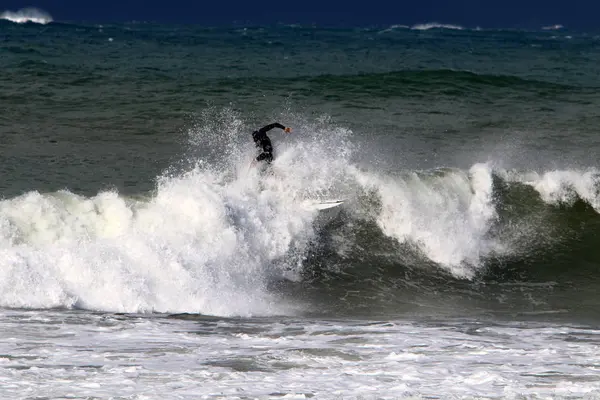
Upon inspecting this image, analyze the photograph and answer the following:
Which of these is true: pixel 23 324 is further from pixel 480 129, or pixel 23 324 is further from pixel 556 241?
pixel 480 129

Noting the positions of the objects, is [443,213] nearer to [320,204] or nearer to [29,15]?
[320,204]

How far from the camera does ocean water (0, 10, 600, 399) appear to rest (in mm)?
8820

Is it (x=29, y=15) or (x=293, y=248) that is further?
(x=29, y=15)

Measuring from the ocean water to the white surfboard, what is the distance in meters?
0.11

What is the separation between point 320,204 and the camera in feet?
48.6

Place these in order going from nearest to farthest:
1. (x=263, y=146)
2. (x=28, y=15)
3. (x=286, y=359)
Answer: (x=286, y=359)
(x=263, y=146)
(x=28, y=15)

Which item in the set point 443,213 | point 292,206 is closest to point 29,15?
point 292,206

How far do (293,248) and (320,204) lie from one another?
1121 mm

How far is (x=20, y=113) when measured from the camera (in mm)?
22016

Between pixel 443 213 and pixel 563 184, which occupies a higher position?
pixel 563 184

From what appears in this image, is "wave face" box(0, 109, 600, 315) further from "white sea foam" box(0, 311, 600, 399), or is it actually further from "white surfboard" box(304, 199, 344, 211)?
"white sea foam" box(0, 311, 600, 399)

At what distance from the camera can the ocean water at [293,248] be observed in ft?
28.9

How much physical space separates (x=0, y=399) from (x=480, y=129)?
16.9 meters

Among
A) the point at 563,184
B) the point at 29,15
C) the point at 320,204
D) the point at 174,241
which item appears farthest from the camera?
the point at 29,15
